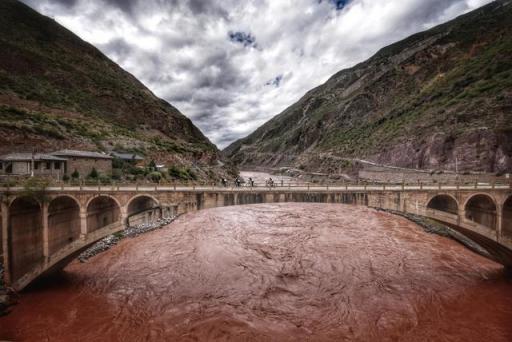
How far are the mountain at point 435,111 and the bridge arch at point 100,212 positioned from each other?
49958 millimetres

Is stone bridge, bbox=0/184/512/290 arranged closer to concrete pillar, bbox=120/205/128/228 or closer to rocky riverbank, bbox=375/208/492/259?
concrete pillar, bbox=120/205/128/228

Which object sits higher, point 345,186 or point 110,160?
point 110,160

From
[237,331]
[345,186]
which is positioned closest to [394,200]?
[345,186]

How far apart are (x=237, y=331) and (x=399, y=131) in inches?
2669

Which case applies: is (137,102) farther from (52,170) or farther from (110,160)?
(52,170)

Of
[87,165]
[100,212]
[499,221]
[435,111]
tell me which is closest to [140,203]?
[100,212]


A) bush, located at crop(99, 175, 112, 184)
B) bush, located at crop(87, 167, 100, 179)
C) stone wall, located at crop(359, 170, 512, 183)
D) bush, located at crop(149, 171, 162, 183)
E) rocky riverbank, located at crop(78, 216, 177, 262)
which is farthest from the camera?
stone wall, located at crop(359, 170, 512, 183)

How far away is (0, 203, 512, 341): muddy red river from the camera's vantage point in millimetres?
13398

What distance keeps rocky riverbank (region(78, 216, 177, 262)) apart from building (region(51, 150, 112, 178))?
1224cm

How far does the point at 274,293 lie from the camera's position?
16734 mm

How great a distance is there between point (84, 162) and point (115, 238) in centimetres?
1515

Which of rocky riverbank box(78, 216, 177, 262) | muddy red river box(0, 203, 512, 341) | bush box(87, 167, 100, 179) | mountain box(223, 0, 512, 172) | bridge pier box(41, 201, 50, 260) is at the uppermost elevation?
mountain box(223, 0, 512, 172)

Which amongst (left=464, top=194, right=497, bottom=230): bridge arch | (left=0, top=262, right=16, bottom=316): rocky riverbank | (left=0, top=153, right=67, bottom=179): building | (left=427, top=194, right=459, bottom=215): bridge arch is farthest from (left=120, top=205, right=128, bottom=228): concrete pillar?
(left=464, top=194, right=497, bottom=230): bridge arch

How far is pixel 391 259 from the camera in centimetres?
2167
